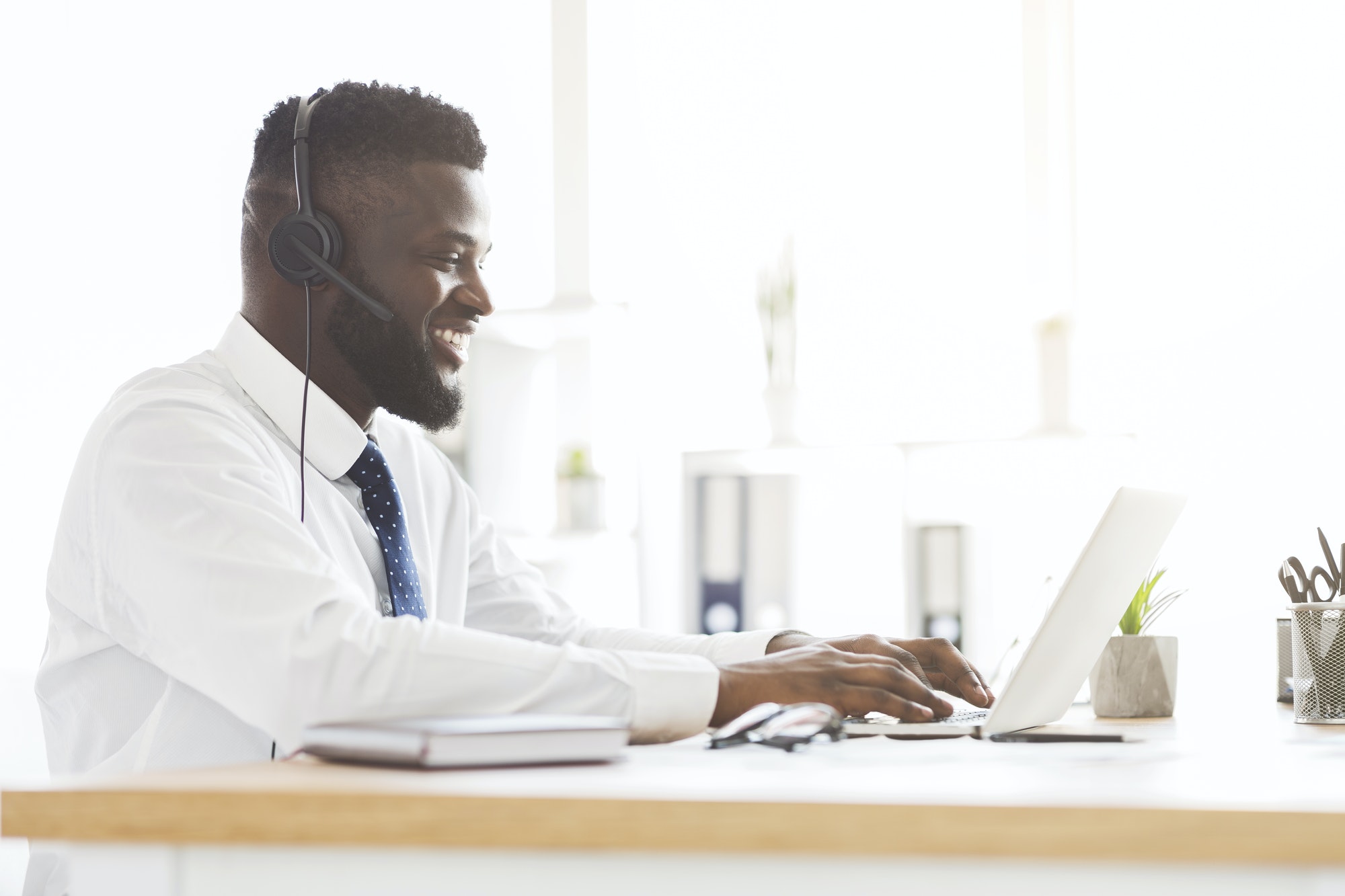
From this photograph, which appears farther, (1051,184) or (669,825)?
(1051,184)

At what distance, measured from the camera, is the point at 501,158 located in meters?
3.19

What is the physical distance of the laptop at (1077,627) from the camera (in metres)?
1.05

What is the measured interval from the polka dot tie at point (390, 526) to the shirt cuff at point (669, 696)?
42cm

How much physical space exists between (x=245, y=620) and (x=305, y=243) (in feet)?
2.09

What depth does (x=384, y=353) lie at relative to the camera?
1.58 m

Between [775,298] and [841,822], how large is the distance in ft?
7.92

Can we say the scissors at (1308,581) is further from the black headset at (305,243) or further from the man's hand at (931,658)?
the black headset at (305,243)

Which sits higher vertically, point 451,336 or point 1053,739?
point 451,336

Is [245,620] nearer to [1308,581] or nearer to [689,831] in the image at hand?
[689,831]

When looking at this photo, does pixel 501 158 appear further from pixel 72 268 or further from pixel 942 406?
pixel 942 406

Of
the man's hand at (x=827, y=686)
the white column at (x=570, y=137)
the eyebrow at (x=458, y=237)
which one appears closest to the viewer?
the man's hand at (x=827, y=686)

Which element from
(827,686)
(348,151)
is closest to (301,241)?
(348,151)

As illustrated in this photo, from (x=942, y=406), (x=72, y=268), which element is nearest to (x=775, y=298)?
(x=942, y=406)

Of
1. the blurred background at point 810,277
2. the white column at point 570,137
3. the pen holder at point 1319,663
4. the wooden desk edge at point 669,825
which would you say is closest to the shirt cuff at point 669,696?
the wooden desk edge at point 669,825
